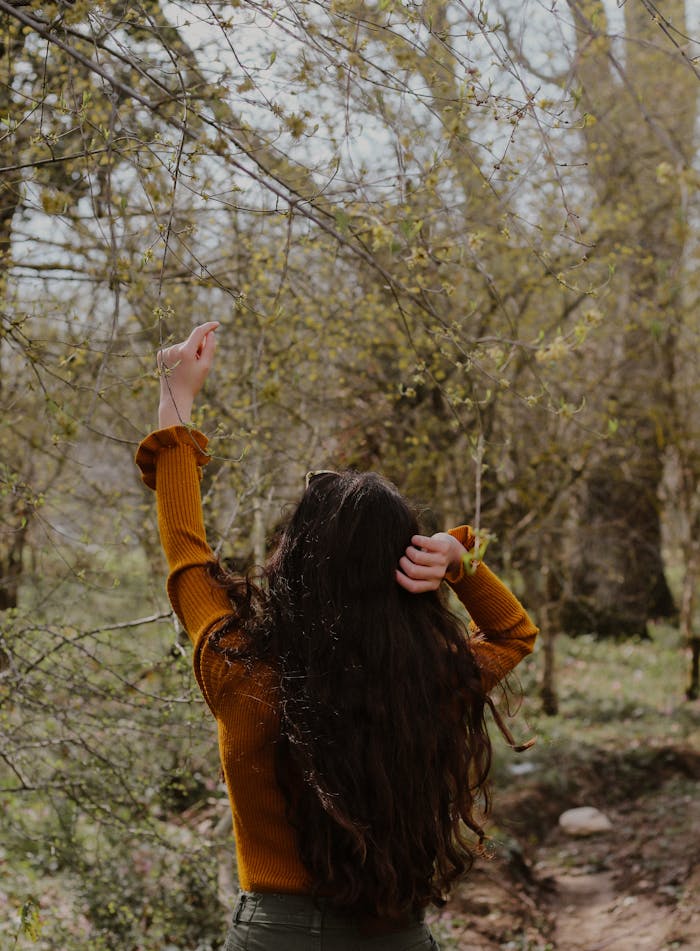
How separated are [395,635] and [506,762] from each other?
19.6 ft

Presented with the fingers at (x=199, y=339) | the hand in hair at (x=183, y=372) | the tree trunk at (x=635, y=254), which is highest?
the tree trunk at (x=635, y=254)

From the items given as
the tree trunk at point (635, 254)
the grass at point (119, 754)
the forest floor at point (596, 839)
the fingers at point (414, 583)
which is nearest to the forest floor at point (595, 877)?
the forest floor at point (596, 839)

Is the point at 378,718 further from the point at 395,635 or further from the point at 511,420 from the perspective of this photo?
the point at 511,420

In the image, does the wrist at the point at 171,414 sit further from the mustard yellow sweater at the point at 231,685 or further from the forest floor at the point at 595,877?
the forest floor at the point at 595,877

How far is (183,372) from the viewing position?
1.98 m

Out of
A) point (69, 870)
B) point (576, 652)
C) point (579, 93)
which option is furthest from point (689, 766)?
point (579, 93)

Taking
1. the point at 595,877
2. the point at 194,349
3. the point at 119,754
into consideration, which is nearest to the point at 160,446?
the point at 194,349

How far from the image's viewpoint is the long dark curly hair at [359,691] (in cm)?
170

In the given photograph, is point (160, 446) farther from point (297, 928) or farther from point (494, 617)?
point (297, 928)

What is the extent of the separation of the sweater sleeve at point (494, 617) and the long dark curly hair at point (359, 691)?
109mm

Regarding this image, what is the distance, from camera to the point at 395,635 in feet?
5.64

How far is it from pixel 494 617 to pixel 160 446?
2.26ft

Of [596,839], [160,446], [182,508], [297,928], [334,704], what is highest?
[160,446]

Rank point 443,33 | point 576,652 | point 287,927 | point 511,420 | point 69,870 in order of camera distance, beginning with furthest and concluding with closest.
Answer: point 576,652 < point 511,420 < point 69,870 < point 443,33 < point 287,927
